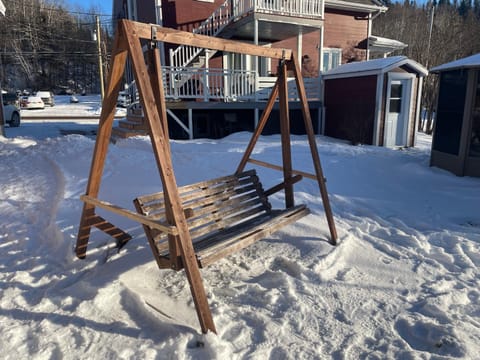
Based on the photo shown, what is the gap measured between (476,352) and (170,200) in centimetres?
217

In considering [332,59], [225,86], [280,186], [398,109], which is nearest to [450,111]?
[398,109]

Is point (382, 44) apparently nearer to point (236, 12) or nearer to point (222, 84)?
point (236, 12)

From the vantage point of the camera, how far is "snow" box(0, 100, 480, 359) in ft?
7.55

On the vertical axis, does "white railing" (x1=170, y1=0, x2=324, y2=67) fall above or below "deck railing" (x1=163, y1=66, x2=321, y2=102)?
above

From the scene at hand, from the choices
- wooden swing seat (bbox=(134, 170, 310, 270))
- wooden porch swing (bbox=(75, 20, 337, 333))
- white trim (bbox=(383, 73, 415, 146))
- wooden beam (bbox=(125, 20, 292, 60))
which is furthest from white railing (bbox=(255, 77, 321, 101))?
wooden beam (bbox=(125, 20, 292, 60))

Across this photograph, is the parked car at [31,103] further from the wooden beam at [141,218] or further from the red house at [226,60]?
the wooden beam at [141,218]

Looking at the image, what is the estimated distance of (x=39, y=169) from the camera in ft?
23.0

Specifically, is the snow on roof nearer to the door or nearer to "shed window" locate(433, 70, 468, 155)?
"shed window" locate(433, 70, 468, 155)

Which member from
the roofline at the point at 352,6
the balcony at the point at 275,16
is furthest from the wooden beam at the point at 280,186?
the roofline at the point at 352,6

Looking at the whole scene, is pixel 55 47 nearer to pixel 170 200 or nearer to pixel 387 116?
pixel 387 116

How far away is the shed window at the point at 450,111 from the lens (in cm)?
712

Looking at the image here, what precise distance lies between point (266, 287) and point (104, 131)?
1.89 metres

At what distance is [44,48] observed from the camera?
157ft

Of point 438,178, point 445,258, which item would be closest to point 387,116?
point 438,178
